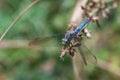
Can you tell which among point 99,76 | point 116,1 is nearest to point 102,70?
point 99,76

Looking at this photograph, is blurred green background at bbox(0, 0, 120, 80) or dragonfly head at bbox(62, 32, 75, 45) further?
blurred green background at bbox(0, 0, 120, 80)

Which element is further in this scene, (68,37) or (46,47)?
(46,47)

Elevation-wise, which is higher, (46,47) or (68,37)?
(46,47)

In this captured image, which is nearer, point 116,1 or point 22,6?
point 116,1

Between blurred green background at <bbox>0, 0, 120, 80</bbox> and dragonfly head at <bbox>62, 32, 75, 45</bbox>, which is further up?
blurred green background at <bbox>0, 0, 120, 80</bbox>

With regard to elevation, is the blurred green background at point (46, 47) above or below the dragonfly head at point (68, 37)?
above

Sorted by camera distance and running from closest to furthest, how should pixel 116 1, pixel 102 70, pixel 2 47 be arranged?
pixel 116 1, pixel 2 47, pixel 102 70

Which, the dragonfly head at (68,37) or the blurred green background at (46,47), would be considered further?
the blurred green background at (46,47)

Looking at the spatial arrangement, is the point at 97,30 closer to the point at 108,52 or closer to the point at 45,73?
the point at 108,52
